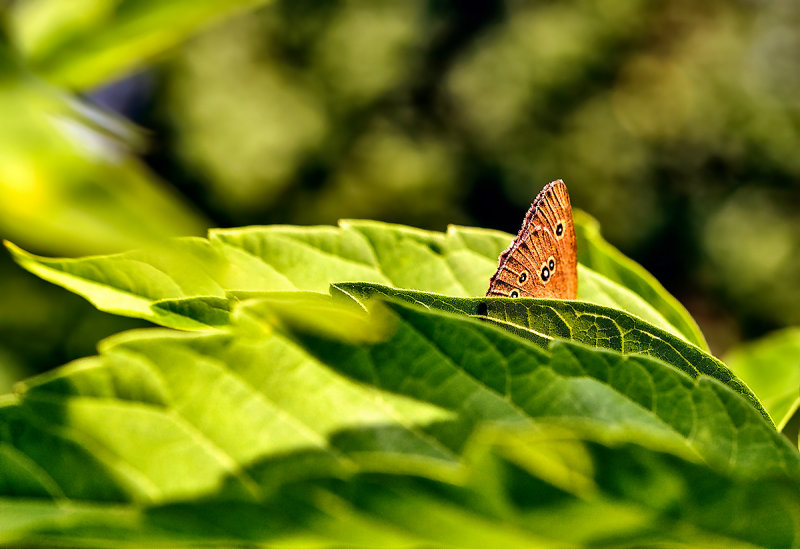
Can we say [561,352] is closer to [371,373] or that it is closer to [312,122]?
[371,373]

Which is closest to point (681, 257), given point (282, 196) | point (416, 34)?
point (416, 34)

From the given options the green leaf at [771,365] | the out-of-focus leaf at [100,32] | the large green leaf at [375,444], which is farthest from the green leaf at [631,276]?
the out-of-focus leaf at [100,32]

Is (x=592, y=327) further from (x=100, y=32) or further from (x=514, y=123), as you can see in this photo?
(x=514, y=123)

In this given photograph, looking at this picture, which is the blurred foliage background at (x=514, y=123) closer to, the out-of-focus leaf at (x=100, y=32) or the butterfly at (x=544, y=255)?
the butterfly at (x=544, y=255)

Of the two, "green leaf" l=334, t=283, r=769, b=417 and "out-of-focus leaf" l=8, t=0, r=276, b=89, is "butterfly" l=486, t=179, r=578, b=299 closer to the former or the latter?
"green leaf" l=334, t=283, r=769, b=417

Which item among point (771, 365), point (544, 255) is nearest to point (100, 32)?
point (544, 255)

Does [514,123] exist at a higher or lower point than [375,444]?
higher
